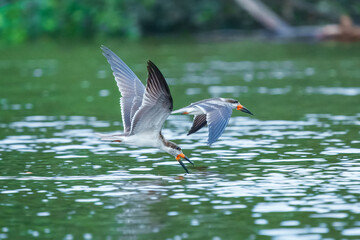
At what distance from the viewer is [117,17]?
54094mm

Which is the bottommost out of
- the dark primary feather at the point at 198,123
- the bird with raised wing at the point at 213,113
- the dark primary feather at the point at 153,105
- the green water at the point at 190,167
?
the green water at the point at 190,167

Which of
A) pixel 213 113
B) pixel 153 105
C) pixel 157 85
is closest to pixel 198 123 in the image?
pixel 213 113

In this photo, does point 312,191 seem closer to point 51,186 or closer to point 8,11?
point 51,186

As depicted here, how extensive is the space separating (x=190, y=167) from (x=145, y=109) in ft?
6.06

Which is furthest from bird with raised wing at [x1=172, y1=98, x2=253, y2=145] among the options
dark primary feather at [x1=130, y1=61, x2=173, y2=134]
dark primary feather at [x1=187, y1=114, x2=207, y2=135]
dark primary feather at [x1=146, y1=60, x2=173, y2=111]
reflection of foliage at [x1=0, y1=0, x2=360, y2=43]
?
reflection of foliage at [x1=0, y1=0, x2=360, y2=43]

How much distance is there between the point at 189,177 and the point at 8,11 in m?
43.2

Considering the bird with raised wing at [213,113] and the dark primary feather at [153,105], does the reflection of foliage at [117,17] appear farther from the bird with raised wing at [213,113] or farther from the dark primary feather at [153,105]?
the dark primary feather at [153,105]

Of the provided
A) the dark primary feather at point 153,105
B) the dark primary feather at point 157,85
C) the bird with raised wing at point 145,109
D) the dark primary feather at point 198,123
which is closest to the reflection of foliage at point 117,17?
the dark primary feather at point 198,123

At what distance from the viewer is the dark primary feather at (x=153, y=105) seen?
12.6 meters

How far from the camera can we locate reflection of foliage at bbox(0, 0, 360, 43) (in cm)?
5441

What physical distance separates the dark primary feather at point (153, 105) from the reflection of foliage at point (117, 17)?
40307mm

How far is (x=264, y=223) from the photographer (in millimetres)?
10727

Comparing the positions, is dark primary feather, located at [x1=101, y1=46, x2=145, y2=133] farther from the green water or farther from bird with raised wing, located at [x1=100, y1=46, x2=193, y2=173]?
the green water

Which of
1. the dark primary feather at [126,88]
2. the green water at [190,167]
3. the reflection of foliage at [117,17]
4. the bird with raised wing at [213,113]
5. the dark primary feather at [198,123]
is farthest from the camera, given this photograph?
the reflection of foliage at [117,17]
